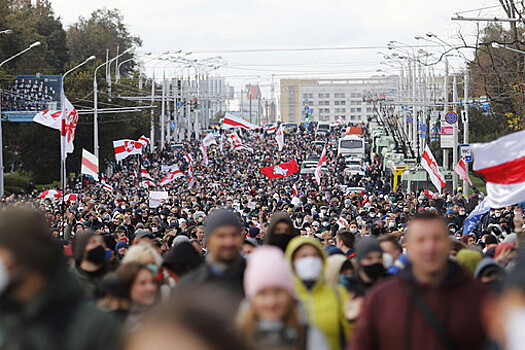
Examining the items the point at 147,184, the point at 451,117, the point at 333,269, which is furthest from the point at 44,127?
the point at 333,269

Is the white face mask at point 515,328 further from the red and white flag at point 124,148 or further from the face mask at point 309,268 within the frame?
the red and white flag at point 124,148

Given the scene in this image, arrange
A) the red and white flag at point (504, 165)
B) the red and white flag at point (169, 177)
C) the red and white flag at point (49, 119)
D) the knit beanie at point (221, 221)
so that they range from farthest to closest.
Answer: the red and white flag at point (169, 177) < the red and white flag at point (49, 119) < the red and white flag at point (504, 165) < the knit beanie at point (221, 221)

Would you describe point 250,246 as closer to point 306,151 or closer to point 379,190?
point 379,190

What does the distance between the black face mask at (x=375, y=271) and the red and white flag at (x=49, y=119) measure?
32.4m

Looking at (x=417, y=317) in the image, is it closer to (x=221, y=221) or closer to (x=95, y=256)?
(x=221, y=221)

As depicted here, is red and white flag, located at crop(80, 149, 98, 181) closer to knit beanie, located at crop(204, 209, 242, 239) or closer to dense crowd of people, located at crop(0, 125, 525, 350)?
dense crowd of people, located at crop(0, 125, 525, 350)

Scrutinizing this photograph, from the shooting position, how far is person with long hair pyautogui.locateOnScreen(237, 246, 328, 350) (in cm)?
409

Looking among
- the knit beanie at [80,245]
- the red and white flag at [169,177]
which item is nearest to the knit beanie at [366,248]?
the knit beanie at [80,245]

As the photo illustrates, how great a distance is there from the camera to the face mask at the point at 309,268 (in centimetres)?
576

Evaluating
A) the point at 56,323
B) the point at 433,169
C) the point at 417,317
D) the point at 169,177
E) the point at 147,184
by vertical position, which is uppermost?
the point at 56,323

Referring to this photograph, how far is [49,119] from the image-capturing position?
38812mm

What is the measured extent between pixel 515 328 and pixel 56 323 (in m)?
1.72

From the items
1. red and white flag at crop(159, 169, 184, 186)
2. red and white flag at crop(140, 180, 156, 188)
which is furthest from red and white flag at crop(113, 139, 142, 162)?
red and white flag at crop(159, 169, 184, 186)

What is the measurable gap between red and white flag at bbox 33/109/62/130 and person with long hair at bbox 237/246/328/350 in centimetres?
3467
